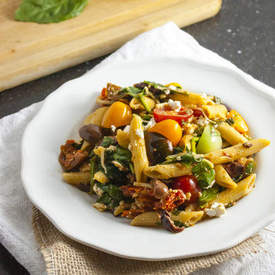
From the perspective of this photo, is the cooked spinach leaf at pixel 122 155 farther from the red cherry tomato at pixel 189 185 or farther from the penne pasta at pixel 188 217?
the penne pasta at pixel 188 217

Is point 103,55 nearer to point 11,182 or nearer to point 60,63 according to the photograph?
point 60,63

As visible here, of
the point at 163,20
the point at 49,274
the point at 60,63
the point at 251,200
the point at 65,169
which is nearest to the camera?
the point at 49,274

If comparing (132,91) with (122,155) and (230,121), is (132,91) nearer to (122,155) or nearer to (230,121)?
(122,155)

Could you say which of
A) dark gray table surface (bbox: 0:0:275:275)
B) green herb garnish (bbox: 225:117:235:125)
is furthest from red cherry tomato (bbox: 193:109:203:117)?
dark gray table surface (bbox: 0:0:275:275)

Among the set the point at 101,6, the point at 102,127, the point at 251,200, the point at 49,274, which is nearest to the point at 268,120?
the point at 251,200

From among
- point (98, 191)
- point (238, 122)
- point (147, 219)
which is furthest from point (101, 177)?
point (238, 122)

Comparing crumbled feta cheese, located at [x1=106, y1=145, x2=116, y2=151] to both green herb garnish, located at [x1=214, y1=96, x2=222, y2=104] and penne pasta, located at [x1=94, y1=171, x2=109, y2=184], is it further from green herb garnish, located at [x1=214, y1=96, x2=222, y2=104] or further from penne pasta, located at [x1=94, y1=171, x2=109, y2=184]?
green herb garnish, located at [x1=214, y1=96, x2=222, y2=104]
